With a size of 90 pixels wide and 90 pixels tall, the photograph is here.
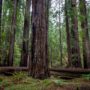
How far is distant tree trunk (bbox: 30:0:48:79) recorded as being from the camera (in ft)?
23.4

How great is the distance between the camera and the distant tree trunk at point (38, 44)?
712 centimetres

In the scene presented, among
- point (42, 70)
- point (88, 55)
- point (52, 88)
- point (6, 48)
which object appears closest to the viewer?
point (52, 88)

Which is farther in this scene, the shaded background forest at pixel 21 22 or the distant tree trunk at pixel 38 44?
the shaded background forest at pixel 21 22

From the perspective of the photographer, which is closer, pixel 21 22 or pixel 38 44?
pixel 38 44

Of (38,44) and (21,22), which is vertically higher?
(21,22)

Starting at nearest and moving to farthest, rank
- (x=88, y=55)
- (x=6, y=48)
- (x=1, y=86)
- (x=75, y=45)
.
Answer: (x=1, y=86) → (x=75, y=45) → (x=88, y=55) → (x=6, y=48)

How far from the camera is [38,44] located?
721 cm

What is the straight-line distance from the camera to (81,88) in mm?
5680

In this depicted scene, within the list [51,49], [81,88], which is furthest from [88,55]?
[51,49]

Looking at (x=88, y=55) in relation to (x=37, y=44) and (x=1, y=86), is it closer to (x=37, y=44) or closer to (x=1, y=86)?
(x=37, y=44)

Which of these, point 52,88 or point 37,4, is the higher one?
point 37,4

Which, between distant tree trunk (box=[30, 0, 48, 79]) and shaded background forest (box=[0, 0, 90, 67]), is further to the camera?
shaded background forest (box=[0, 0, 90, 67])

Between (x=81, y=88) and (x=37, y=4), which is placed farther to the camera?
A: (x=37, y=4)

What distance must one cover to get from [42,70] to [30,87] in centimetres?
150
